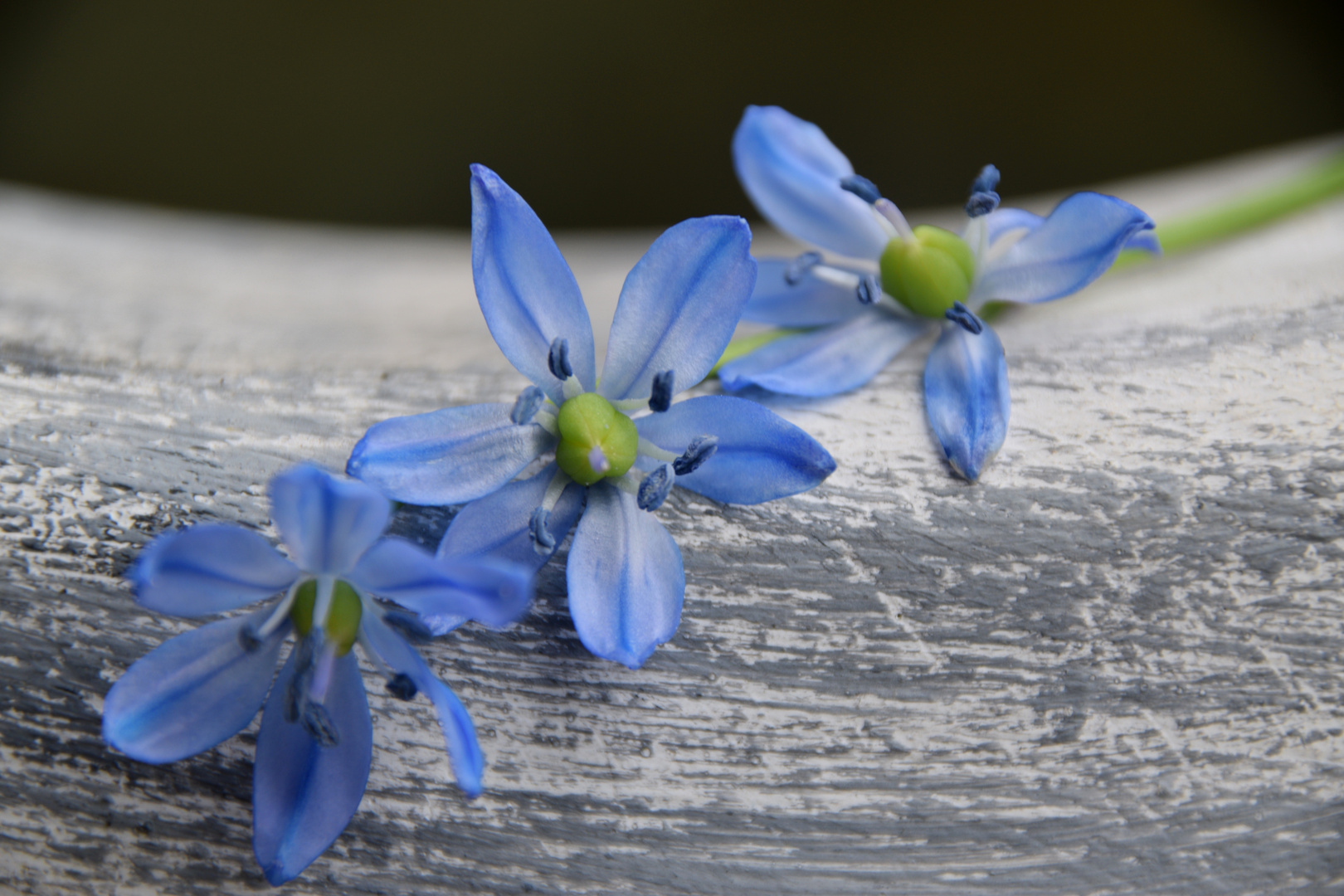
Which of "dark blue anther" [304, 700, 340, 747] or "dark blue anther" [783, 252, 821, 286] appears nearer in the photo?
"dark blue anther" [304, 700, 340, 747]

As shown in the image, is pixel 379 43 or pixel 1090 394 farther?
pixel 379 43

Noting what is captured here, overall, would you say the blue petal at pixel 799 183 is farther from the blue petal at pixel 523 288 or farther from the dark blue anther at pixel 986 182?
the blue petal at pixel 523 288

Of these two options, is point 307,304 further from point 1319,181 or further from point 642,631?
point 1319,181

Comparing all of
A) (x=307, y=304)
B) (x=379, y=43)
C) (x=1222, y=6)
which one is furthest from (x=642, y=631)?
(x=1222, y=6)

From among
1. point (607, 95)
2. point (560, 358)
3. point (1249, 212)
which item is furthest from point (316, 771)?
point (607, 95)

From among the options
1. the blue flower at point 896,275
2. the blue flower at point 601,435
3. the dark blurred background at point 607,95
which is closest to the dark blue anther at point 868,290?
the blue flower at point 896,275

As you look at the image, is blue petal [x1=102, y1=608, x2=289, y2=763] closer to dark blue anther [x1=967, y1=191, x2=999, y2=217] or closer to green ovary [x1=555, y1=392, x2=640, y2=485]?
green ovary [x1=555, y1=392, x2=640, y2=485]

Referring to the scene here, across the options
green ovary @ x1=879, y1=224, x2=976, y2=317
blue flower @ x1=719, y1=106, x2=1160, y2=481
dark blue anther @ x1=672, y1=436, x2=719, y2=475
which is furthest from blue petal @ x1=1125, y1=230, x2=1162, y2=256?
dark blue anther @ x1=672, y1=436, x2=719, y2=475
